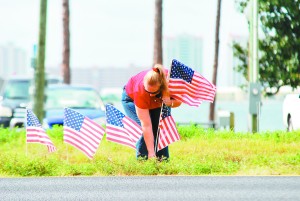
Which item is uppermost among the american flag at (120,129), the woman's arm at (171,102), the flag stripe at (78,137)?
the woman's arm at (171,102)

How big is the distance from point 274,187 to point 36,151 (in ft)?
26.8

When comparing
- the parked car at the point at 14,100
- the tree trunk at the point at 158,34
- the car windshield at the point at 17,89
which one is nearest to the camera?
the parked car at the point at 14,100

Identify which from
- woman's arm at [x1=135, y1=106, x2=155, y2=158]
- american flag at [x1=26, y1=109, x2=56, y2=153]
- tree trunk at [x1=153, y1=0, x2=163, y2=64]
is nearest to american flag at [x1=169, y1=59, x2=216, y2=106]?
woman's arm at [x1=135, y1=106, x2=155, y2=158]

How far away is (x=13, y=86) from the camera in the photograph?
93.8 ft

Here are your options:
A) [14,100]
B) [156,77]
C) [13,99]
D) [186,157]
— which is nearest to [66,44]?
[13,99]

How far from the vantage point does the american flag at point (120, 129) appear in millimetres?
13844

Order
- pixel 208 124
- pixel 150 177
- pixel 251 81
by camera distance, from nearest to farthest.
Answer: pixel 150 177
pixel 251 81
pixel 208 124

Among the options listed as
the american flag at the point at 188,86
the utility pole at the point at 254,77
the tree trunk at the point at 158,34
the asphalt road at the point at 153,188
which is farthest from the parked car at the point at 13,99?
the asphalt road at the point at 153,188

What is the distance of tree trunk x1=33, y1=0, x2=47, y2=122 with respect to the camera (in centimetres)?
2355

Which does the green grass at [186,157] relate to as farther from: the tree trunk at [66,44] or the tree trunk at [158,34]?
the tree trunk at [66,44]

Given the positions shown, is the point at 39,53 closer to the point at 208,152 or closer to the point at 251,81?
the point at 251,81

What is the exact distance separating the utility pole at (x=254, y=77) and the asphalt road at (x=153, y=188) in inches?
414

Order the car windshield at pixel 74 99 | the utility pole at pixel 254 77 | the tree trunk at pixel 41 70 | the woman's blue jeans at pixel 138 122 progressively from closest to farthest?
the woman's blue jeans at pixel 138 122 < the car windshield at pixel 74 99 < the utility pole at pixel 254 77 < the tree trunk at pixel 41 70

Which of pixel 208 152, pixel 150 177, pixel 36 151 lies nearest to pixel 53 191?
pixel 150 177
